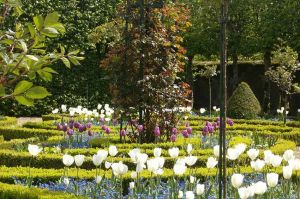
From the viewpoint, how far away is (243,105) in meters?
18.8

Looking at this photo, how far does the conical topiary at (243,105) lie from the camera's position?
18734 mm

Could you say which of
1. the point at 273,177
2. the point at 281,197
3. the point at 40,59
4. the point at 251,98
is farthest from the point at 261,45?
the point at 40,59

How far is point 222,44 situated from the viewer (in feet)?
14.2

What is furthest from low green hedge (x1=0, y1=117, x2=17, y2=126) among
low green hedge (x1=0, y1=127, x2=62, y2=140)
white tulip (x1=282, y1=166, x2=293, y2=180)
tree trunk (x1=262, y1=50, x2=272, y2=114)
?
white tulip (x1=282, y1=166, x2=293, y2=180)

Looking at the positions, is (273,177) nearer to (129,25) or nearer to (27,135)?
(129,25)

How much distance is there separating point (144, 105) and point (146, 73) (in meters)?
0.66

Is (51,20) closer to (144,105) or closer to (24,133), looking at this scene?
(144,105)

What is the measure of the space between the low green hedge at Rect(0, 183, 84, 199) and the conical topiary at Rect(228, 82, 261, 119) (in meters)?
13.4

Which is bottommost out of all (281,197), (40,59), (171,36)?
(281,197)

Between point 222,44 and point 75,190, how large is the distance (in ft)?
8.16

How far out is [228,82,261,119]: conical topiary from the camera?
61.5 feet

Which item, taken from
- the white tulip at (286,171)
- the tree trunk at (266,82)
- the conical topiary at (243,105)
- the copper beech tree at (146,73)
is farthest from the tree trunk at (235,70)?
the white tulip at (286,171)

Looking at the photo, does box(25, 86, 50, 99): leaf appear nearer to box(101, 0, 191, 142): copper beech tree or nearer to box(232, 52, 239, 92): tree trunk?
box(101, 0, 191, 142): copper beech tree

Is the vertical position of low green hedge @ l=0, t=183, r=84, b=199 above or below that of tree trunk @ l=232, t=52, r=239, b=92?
below
